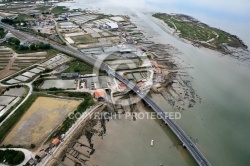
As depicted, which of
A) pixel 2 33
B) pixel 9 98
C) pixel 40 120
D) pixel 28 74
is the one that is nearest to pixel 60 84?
pixel 28 74

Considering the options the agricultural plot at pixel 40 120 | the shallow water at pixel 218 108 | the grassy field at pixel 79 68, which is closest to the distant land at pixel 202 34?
the shallow water at pixel 218 108

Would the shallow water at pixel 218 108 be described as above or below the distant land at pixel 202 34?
below

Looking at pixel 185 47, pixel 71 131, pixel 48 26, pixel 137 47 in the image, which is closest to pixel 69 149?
pixel 71 131

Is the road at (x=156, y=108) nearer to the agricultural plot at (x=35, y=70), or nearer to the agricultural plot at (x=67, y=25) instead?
the agricultural plot at (x=35, y=70)

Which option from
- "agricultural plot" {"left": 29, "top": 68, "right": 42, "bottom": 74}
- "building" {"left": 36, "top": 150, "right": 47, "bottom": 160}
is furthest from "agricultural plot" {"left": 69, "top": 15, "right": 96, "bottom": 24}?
"building" {"left": 36, "top": 150, "right": 47, "bottom": 160}

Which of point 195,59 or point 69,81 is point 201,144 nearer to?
point 69,81

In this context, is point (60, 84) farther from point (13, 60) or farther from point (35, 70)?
point (13, 60)
